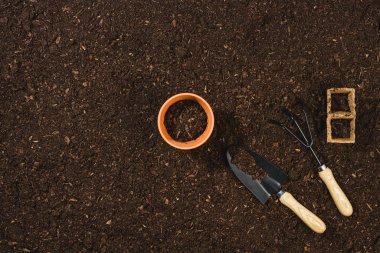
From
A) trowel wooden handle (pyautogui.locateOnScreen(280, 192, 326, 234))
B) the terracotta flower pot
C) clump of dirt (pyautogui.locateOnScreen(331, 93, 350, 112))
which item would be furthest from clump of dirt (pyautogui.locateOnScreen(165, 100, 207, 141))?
clump of dirt (pyautogui.locateOnScreen(331, 93, 350, 112))

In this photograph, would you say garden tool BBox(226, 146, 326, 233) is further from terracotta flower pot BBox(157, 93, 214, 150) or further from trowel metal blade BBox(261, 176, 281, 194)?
terracotta flower pot BBox(157, 93, 214, 150)

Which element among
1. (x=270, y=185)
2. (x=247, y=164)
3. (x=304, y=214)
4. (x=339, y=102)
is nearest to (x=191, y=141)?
(x=247, y=164)

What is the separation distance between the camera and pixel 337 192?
1402 mm

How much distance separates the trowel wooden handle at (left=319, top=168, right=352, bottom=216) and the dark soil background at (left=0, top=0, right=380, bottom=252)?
53mm

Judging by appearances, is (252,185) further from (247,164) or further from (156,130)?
(156,130)

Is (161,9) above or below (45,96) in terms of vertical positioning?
above

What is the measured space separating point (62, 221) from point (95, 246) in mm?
160

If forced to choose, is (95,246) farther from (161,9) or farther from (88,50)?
Result: (161,9)

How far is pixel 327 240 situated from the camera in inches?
57.3

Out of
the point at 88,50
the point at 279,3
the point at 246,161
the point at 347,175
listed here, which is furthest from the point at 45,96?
the point at 347,175

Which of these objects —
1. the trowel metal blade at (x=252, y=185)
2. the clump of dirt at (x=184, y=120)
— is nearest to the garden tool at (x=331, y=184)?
the trowel metal blade at (x=252, y=185)

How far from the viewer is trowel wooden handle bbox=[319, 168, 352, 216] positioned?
1399mm

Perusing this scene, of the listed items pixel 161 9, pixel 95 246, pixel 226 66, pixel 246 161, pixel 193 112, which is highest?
pixel 161 9

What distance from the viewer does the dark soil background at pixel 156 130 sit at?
145 cm
